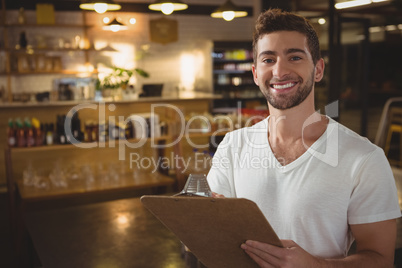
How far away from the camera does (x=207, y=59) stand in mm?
9555

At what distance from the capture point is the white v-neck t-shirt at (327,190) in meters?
1.32

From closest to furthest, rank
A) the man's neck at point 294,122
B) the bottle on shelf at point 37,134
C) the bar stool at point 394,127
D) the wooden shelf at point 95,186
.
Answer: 1. the man's neck at point 294,122
2. the wooden shelf at point 95,186
3. the bottle on shelf at point 37,134
4. the bar stool at point 394,127

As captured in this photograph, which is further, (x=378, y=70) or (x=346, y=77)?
(x=378, y=70)

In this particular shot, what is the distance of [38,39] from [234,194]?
302 inches

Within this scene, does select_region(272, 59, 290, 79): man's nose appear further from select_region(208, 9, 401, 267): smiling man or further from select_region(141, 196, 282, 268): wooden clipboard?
select_region(141, 196, 282, 268): wooden clipboard

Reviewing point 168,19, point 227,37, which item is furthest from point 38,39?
point 227,37

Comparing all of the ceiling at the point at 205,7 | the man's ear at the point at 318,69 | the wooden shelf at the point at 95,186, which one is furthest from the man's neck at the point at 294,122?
the ceiling at the point at 205,7

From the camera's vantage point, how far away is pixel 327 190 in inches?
54.8

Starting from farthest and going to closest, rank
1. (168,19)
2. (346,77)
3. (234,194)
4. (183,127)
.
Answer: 1. (346,77)
2. (168,19)
3. (183,127)
4. (234,194)

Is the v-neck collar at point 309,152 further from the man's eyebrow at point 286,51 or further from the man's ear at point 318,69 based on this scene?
the man's eyebrow at point 286,51

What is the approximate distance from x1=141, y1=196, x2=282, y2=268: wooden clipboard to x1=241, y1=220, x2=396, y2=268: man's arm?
30 mm

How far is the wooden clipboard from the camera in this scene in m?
1.14

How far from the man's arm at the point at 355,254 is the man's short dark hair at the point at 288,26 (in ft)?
1.90

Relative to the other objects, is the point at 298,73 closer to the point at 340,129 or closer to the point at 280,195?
the point at 340,129
